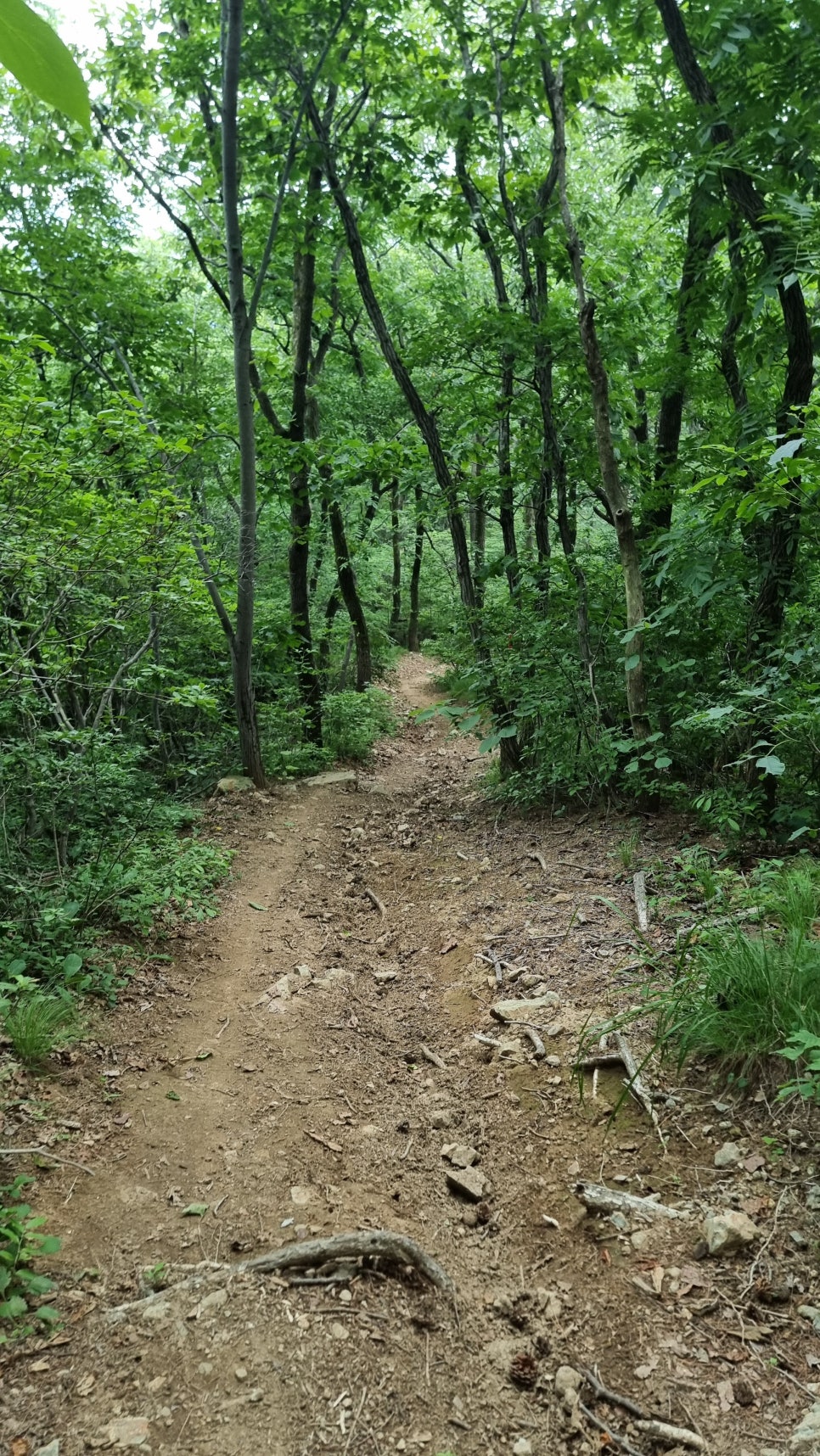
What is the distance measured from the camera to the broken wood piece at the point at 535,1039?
3.53 meters

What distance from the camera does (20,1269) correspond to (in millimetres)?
2373

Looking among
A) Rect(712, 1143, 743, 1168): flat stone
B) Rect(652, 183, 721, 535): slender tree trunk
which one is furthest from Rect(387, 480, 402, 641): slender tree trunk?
Rect(712, 1143, 743, 1168): flat stone

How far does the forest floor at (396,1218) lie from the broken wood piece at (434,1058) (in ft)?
0.06

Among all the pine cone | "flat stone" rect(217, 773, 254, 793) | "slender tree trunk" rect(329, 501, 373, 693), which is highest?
"slender tree trunk" rect(329, 501, 373, 693)

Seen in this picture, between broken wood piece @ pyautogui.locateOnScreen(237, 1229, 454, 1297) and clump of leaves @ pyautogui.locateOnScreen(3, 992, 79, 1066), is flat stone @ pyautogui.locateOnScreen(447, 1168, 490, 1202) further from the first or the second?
clump of leaves @ pyautogui.locateOnScreen(3, 992, 79, 1066)

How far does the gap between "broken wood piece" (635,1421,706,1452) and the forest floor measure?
23 mm

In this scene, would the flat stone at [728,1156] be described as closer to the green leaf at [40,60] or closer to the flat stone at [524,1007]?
the flat stone at [524,1007]

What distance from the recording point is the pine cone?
2.14m

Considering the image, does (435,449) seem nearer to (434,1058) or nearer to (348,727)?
(348,727)

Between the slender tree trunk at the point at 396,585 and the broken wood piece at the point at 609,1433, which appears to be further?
the slender tree trunk at the point at 396,585

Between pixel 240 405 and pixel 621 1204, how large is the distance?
7.01 m

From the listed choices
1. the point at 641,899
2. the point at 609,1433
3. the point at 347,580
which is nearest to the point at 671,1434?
the point at 609,1433

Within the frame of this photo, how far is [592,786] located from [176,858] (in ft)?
11.3

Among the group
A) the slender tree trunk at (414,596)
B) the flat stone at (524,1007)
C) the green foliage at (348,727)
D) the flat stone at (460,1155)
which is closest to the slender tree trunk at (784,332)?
the flat stone at (524,1007)
